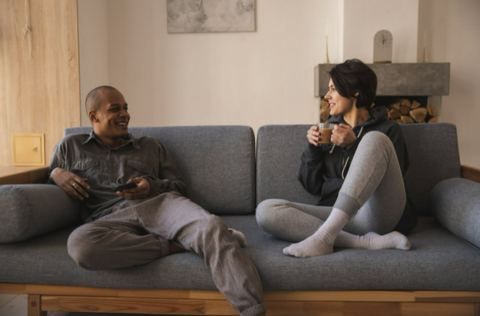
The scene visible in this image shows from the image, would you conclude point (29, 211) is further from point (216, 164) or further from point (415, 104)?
point (415, 104)

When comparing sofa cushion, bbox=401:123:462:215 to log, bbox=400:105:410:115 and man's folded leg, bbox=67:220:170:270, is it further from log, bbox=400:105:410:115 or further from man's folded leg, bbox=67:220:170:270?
log, bbox=400:105:410:115

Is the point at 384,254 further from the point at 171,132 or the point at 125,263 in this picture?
the point at 171,132

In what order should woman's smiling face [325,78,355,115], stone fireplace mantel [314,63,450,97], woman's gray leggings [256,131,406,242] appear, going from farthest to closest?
stone fireplace mantel [314,63,450,97]
woman's smiling face [325,78,355,115]
woman's gray leggings [256,131,406,242]

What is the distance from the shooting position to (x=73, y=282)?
4.43ft

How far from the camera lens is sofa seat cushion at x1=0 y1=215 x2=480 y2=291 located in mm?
1272

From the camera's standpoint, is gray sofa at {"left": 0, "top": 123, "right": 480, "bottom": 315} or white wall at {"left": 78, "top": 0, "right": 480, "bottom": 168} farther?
white wall at {"left": 78, "top": 0, "right": 480, "bottom": 168}

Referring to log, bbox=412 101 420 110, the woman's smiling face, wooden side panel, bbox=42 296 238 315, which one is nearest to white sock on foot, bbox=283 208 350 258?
wooden side panel, bbox=42 296 238 315

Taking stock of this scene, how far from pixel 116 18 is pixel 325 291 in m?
3.45

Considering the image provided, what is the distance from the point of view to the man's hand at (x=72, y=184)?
5.28 ft

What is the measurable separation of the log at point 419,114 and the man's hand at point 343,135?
89.0 inches

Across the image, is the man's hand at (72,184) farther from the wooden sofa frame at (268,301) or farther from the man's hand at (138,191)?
the wooden sofa frame at (268,301)

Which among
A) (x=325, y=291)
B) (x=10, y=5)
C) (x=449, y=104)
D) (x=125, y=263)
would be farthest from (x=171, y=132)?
(x=449, y=104)

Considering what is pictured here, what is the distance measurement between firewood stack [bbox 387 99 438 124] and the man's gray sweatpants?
267cm

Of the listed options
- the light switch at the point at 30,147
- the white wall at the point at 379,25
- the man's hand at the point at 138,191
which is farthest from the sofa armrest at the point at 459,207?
the light switch at the point at 30,147
